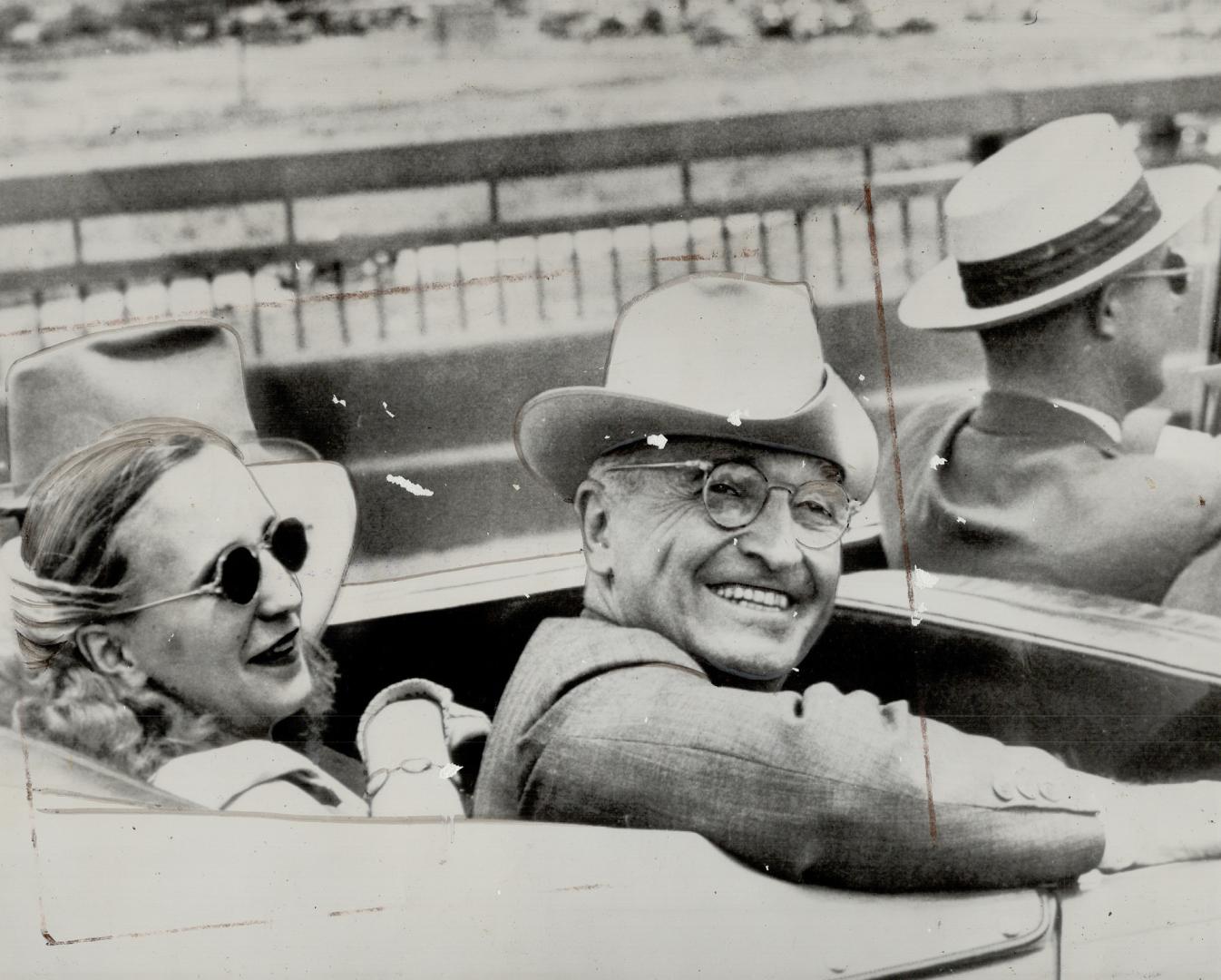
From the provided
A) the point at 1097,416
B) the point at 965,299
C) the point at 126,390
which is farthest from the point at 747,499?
the point at 126,390

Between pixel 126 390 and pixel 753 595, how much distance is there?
1751 mm

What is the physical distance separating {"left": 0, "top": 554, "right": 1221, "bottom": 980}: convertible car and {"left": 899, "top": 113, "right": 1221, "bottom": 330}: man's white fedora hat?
31.9 inches

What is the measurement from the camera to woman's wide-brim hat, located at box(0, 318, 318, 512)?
357 centimetres

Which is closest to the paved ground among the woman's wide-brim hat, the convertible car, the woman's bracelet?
the woman's wide-brim hat

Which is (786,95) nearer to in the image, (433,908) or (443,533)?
(443,533)

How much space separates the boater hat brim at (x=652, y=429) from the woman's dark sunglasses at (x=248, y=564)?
642mm

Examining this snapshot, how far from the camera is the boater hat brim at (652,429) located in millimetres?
3514

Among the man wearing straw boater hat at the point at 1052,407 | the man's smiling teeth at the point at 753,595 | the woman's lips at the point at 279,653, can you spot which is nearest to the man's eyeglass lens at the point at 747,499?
the man's smiling teeth at the point at 753,595

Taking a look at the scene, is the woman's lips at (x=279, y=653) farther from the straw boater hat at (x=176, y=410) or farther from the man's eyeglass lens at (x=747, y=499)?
the man's eyeglass lens at (x=747, y=499)

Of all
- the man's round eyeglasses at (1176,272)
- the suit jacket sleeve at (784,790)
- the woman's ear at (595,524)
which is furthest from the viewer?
the man's round eyeglasses at (1176,272)

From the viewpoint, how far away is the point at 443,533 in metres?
3.65

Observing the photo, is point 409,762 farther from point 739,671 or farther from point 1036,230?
point 1036,230

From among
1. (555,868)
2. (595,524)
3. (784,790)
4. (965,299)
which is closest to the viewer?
(784,790)

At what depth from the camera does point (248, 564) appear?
3516mm
